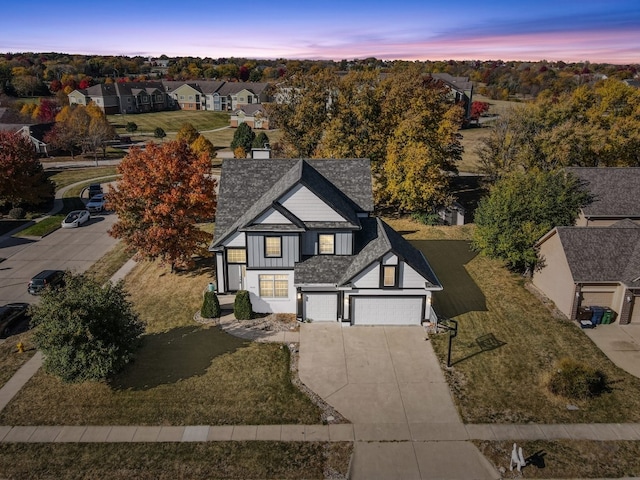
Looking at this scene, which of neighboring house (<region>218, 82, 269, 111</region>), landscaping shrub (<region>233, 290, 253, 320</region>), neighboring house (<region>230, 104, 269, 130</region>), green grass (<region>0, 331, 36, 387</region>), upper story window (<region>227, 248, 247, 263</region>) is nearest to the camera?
green grass (<region>0, 331, 36, 387</region>)

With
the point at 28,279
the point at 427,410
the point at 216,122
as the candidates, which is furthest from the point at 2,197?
the point at 216,122

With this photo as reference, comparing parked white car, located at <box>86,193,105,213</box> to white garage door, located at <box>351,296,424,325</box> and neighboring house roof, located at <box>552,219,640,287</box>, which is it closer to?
white garage door, located at <box>351,296,424,325</box>

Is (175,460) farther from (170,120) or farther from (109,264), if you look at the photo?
(170,120)

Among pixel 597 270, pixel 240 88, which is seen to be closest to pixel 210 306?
pixel 597 270

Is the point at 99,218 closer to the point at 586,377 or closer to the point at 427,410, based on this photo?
the point at 427,410

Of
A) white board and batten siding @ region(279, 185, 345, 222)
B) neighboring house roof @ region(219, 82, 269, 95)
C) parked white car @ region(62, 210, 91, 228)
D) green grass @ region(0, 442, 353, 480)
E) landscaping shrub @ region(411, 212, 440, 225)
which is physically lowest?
green grass @ region(0, 442, 353, 480)

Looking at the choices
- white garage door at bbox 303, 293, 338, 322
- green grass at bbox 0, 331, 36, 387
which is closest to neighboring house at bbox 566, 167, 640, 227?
white garage door at bbox 303, 293, 338, 322

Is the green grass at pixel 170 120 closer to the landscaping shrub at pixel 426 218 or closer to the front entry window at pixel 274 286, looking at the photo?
the landscaping shrub at pixel 426 218
